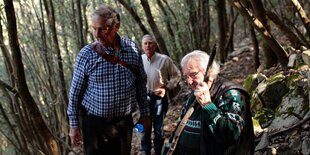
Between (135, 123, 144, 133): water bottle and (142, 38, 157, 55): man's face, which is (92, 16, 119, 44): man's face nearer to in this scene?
(135, 123, 144, 133): water bottle

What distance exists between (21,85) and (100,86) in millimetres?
1369

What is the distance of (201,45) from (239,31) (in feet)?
58.4

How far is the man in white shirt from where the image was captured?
5.84 m

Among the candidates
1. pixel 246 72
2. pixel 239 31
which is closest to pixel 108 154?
pixel 246 72

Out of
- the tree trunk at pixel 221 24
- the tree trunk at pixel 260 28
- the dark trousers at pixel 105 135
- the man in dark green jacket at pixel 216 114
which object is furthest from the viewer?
the tree trunk at pixel 221 24

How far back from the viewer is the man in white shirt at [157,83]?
5.84 metres

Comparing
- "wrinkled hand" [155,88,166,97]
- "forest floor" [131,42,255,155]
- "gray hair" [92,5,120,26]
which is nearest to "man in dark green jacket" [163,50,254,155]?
"gray hair" [92,5,120,26]

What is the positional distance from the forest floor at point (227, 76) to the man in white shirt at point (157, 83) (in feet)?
5.32

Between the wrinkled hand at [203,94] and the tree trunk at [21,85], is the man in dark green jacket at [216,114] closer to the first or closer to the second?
the wrinkled hand at [203,94]

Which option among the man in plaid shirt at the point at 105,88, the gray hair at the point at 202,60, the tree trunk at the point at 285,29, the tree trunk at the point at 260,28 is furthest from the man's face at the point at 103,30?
the tree trunk at the point at 285,29

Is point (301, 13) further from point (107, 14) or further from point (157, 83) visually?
point (107, 14)

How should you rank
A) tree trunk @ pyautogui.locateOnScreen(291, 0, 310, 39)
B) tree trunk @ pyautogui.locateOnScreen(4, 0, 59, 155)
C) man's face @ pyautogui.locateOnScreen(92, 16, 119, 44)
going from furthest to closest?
1. tree trunk @ pyautogui.locateOnScreen(291, 0, 310, 39)
2. tree trunk @ pyautogui.locateOnScreen(4, 0, 59, 155)
3. man's face @ pyautogui.locateOnScreen(92, 16, 119, 44)

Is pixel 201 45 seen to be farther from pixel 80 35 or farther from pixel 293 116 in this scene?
pixel 293 116

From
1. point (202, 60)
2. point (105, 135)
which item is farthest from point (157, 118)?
point (202, 60)
